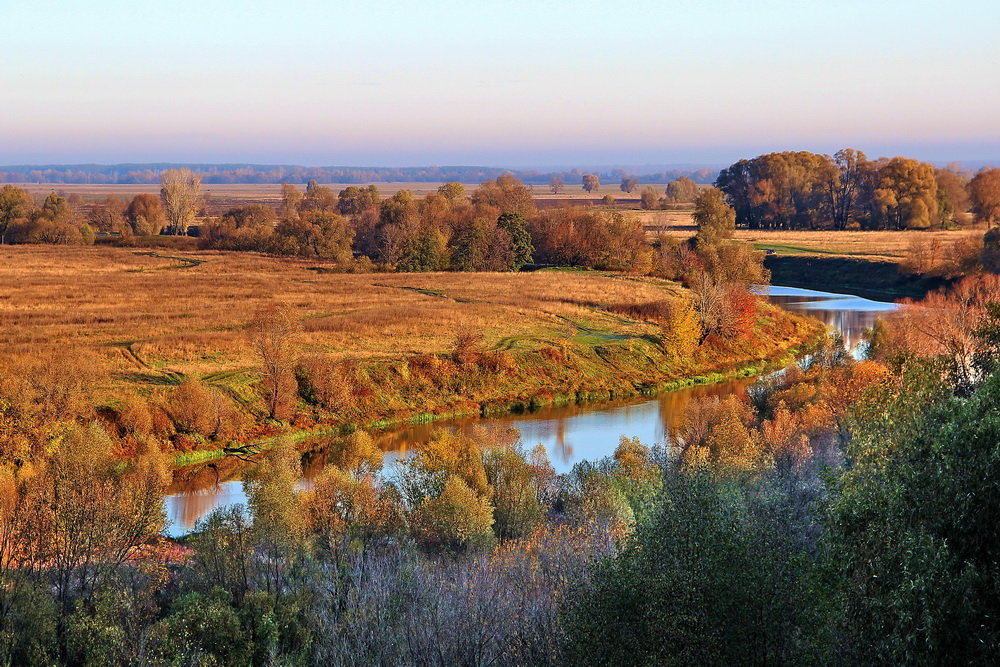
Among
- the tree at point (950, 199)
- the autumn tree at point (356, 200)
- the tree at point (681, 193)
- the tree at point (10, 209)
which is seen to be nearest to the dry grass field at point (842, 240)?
the tree at point (950, 199)

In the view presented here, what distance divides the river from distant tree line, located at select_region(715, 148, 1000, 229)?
6438 cm

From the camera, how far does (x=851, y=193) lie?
127188mm

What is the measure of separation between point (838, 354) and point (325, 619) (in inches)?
1372

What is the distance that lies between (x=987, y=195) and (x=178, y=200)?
3813 inches

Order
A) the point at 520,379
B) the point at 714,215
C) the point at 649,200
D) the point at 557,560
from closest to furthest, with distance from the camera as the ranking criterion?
1. the point at 557,560
2. the point at 520,379
3. the point at 714,215
4. the point at 649,200

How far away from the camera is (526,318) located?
5891 cm

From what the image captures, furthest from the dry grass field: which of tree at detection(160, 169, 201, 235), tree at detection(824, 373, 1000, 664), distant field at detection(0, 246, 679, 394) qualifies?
tree at detection(824, 373, 1000, 664)

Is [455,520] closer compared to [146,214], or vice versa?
[455,520]

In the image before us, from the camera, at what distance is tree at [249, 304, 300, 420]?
130 feet

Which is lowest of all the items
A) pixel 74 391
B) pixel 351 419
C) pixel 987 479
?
pixel 351 419

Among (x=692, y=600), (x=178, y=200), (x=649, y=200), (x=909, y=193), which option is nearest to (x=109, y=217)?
(x=178, y=200)

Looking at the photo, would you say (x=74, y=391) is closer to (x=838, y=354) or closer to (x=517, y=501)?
(x=517, y=501)

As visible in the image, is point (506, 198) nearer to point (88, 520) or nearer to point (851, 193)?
point (851, 193)

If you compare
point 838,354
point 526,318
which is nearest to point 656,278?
point 526,318
